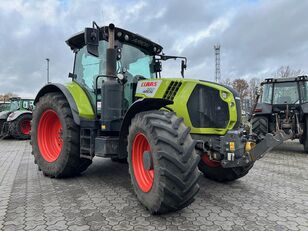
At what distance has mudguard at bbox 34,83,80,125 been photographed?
5.98m

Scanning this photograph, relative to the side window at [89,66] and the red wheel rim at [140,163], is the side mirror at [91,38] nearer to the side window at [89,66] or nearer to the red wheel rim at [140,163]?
the side window at [89,66]

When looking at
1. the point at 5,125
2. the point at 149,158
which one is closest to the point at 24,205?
the point at 149,158

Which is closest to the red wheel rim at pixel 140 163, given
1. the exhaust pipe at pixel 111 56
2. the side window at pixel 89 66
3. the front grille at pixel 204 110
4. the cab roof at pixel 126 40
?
the front grille at pixel 204 110

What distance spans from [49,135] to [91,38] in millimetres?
2593

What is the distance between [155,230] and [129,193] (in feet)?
4.96

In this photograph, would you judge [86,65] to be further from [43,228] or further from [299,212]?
[299,212]

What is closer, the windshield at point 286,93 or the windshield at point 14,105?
the windshield at point 286,93

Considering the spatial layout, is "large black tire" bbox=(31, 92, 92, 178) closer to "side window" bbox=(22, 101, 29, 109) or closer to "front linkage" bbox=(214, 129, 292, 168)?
"front linkage" bbox=(214, 129, 292, 168)

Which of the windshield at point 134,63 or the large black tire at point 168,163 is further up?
the windshield at point 134,63

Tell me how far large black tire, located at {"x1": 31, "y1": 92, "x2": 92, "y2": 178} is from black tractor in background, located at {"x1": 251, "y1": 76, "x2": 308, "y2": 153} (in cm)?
641

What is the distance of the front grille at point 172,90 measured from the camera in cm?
512

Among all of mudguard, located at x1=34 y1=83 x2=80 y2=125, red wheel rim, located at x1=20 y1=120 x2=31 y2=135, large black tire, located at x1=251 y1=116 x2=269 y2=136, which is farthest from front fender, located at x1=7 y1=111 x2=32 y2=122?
large black tire, located at x1=251 y1=116 x2=269 y2=136

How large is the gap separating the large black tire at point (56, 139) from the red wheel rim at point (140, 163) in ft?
5.43

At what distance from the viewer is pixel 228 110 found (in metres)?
5.08
